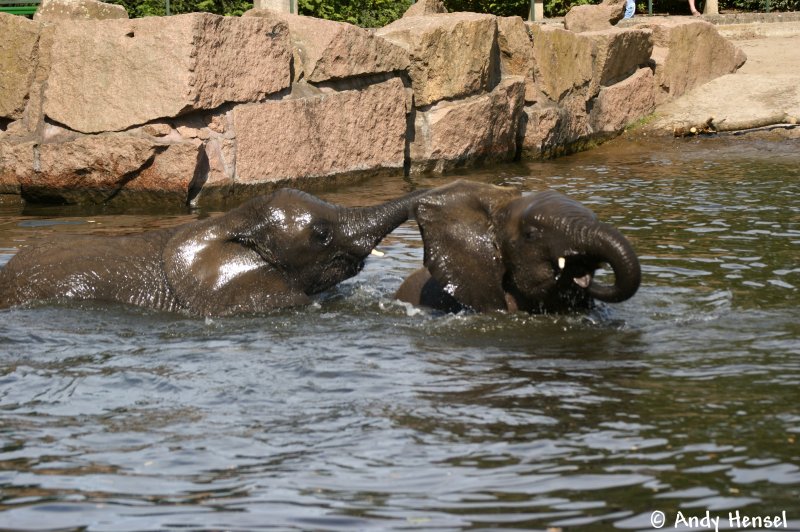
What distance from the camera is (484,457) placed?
4.85 meters

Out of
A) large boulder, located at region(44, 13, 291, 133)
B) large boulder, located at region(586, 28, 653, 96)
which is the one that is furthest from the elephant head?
large boulder, located at region(586, 28, 653, 96)

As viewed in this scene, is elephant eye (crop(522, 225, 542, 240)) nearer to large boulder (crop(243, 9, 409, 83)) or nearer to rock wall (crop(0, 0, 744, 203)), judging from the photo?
rock wall (crop(0, 0, 744, 203))

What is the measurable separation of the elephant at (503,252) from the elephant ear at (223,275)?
961 millimetres

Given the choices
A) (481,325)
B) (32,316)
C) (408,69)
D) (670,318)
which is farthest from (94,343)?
(408,69)

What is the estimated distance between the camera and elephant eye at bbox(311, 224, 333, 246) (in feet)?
25.3

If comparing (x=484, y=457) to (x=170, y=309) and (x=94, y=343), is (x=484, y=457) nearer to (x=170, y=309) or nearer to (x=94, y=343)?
(x=94, y=343)

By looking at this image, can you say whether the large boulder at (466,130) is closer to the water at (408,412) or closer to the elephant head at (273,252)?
the water at (408,412)

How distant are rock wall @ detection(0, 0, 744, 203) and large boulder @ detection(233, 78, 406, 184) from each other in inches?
0.5

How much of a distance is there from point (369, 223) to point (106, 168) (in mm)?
4296

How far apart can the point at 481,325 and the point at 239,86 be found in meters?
5.05

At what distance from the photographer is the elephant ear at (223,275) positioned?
7629 mm

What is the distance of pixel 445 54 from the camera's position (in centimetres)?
1348
